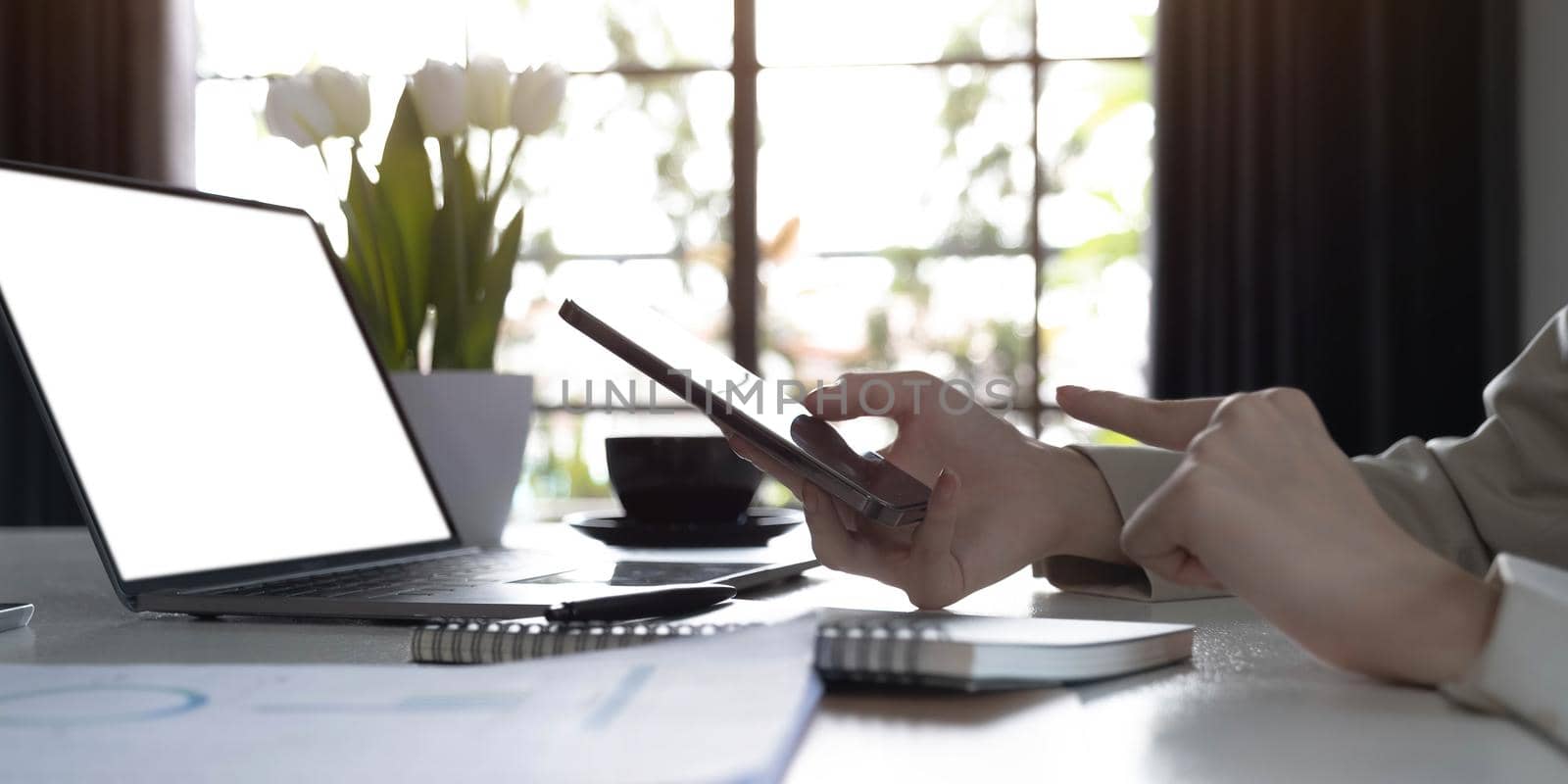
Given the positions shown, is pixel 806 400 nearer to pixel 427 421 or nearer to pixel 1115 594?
pixel 1115 594

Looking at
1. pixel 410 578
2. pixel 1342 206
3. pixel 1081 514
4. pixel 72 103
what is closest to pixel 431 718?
pixel 410 578

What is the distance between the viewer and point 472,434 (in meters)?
1.04

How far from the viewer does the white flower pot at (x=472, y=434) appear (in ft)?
3.36

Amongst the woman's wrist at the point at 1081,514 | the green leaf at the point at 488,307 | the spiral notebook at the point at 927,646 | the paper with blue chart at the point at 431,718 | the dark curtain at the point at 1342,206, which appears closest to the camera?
the paper with blue chart at the point at 431,718

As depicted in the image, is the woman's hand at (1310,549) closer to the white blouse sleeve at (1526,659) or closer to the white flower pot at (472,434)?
the white blouse sleeve at (1526,659)

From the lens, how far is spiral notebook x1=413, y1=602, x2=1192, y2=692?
16.3 inches

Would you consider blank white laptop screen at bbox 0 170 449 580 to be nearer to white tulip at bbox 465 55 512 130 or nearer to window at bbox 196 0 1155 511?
white tulip at bbox 465 55 512 130

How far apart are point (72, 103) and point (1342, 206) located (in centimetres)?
316

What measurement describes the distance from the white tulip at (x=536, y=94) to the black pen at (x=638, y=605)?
0.61 metres

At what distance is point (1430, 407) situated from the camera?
9.17 feet

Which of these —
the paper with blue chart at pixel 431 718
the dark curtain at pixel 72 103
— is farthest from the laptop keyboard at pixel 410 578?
the dark curtain at pixel 72 103

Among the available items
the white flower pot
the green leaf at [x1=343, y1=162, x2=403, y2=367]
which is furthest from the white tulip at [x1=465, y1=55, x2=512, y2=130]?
the white flower pot

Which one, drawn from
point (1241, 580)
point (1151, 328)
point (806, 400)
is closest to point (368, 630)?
point (806, 400)

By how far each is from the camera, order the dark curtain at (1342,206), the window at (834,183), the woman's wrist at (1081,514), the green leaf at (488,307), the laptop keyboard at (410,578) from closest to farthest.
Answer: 1. the laptop keyboard at (410,578)
2. the woman's wrist at (1081,514)
3. the green leaf at (488,307)
4. the dark curtain at (1342,206)
5. the window at (834,183)
